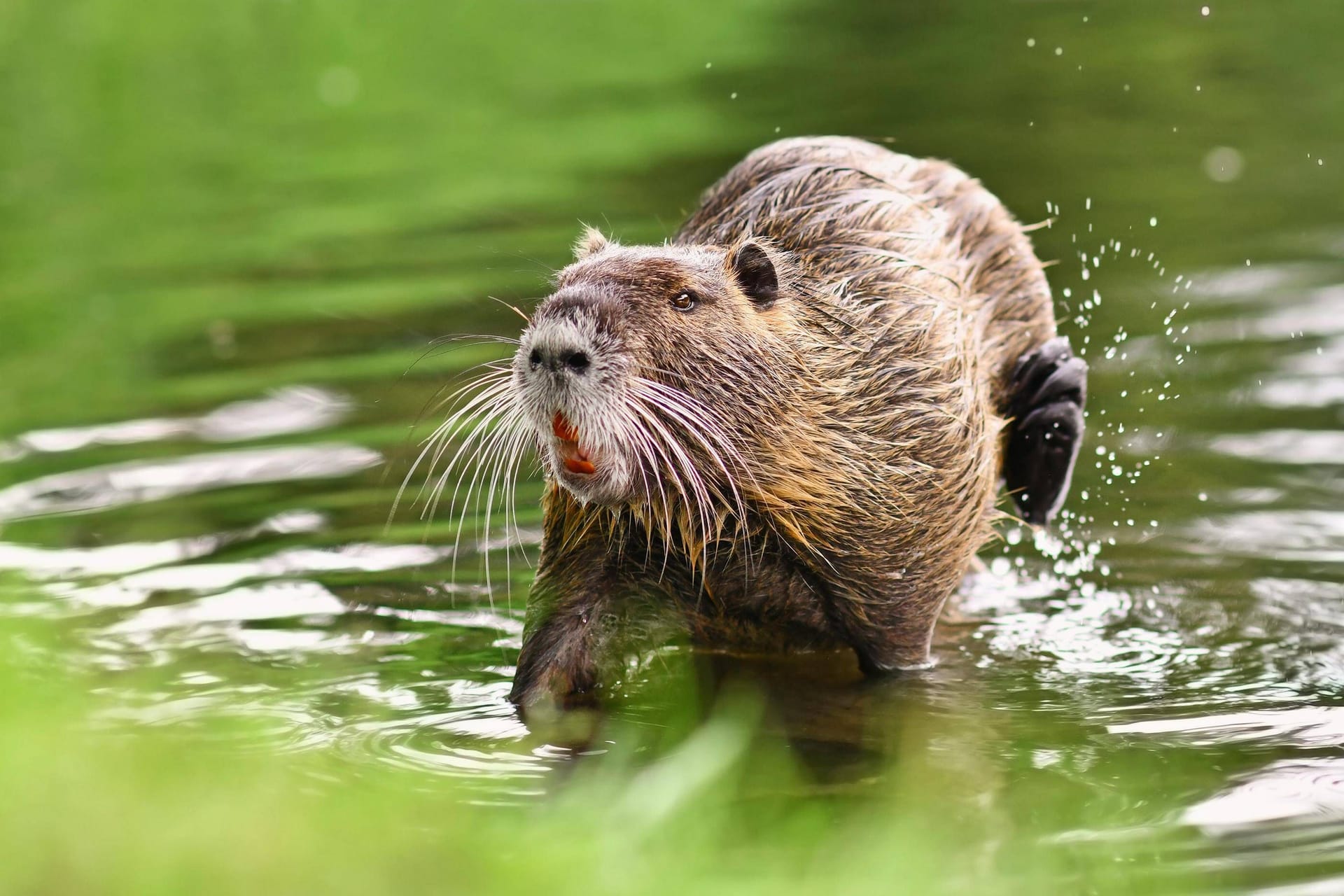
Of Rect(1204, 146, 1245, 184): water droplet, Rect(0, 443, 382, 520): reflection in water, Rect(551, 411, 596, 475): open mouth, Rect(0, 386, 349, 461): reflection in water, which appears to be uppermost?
Rect(1204, 146, 1245, 184): water droplet

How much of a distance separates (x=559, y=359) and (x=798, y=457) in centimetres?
69

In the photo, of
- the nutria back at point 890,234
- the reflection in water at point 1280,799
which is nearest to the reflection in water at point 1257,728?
the reflection in water at point 1280,799

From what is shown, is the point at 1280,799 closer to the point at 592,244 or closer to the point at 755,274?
the point at 755,274

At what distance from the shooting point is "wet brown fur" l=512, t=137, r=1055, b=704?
12.3 feet

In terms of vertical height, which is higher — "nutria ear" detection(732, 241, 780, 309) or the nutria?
"nutria ear" detection(732, 241, 780, 309)

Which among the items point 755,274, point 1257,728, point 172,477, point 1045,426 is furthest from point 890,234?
point 172,477

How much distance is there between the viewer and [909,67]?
11.5 m

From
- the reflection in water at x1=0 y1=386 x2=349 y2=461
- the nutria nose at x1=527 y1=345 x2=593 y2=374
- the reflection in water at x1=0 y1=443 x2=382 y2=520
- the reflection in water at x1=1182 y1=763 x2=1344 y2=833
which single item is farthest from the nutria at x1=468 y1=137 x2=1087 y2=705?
the reflection in water at x1=0 y1=386 x2=349 y2=461

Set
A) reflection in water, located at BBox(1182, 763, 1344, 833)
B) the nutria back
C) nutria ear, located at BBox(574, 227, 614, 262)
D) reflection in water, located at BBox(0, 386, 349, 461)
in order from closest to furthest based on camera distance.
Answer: reflection in water, located at BBox(1182, 763, 1344, 833) < nutria ear, located at BBox(574, 227, 614, 262) < the nutria back < reflection in water, located at BBox(0, 386, 349, 461)

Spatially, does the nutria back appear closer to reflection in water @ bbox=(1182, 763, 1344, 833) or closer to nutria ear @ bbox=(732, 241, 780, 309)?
nutria ear @ bbox=(732, 241, 780, 309)

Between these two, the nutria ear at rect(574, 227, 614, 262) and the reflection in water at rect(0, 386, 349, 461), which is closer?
the nutria ear at rect(574, 227, 614, 262)

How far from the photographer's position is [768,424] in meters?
3.80

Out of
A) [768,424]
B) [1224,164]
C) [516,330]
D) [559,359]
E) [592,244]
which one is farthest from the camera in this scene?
[1224,164]

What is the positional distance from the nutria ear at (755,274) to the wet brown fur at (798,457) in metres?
0.03
